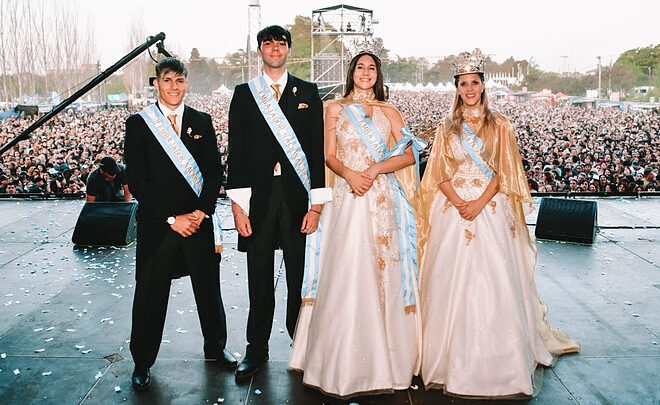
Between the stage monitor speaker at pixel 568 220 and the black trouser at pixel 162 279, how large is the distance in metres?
3.86

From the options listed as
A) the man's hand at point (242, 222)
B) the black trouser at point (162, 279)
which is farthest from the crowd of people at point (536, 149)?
the black trouser at point (162, 279)

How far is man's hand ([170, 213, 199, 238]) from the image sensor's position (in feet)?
8.48

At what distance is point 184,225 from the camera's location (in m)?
2.58

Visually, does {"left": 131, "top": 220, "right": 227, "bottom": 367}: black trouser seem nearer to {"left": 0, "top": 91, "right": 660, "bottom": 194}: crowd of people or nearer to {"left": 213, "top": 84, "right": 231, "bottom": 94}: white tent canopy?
{"left": 0, "top": 91, "right": 660, "bottom": 194}: crowd of people

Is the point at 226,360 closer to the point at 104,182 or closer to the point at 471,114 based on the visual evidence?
the point at 471,114

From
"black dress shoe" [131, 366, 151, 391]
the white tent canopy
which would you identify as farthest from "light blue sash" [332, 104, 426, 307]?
the white tent canopy

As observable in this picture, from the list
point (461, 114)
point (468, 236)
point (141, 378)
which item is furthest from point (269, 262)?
point (461, 114)

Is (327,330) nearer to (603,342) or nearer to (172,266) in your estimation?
(172,266)

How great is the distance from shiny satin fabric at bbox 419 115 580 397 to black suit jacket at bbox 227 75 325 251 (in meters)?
0.56

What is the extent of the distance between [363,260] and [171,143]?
0.96 metres

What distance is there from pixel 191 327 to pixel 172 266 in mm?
859

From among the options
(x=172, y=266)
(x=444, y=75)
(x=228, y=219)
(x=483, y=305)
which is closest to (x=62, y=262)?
(x=228, y=219)

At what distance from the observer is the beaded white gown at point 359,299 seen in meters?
2.47

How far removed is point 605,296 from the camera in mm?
4023
